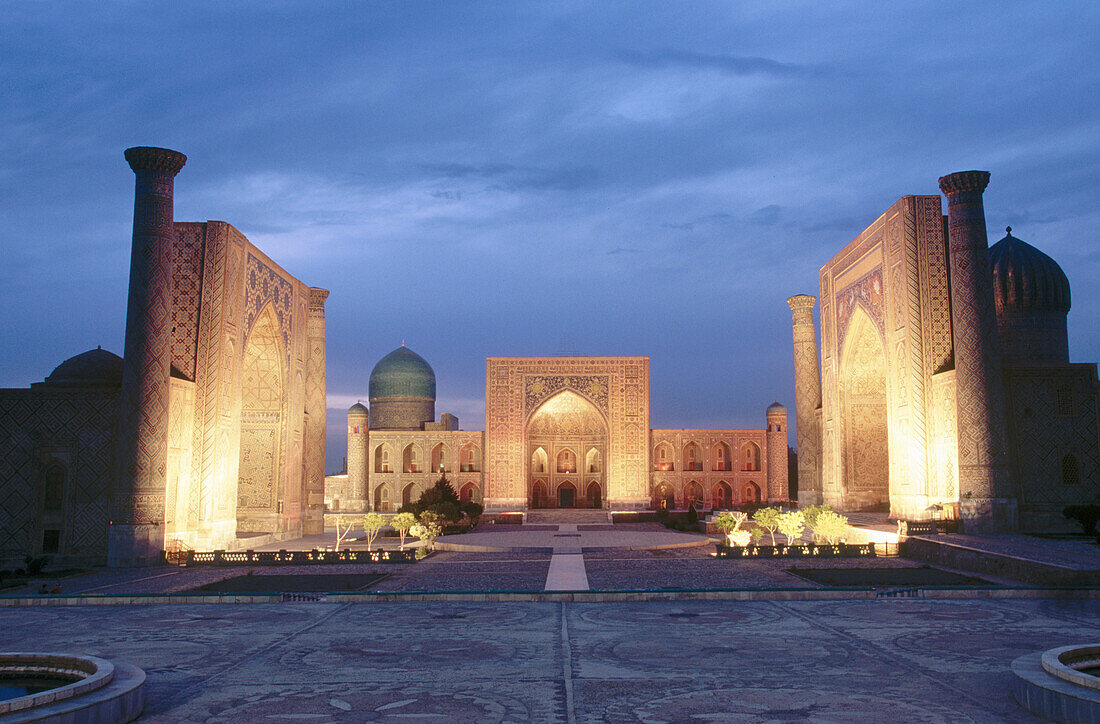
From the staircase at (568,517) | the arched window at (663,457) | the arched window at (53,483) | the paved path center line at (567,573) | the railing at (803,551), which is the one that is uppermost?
the arched window at (663,457)

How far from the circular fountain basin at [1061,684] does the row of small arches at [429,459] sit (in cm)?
2509

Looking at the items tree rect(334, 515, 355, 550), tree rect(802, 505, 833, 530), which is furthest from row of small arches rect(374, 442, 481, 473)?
tree rect(802, 505, 833, 530)

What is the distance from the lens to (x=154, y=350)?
36.3 ft

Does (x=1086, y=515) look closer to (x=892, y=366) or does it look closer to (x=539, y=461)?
(x=892, y=366)

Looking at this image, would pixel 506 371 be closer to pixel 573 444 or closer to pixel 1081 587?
pixel 573 444

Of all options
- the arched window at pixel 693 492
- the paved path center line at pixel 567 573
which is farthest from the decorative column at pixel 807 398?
the paved path center line at pixel 567 573

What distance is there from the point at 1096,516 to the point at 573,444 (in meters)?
18.0

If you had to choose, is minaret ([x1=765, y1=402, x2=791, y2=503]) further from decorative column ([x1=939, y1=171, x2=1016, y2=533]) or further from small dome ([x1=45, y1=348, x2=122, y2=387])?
small dome ([x1=45, y1=348, x2=122, y2=387])

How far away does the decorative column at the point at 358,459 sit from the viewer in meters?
28.1

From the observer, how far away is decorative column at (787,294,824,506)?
20328 millimetres

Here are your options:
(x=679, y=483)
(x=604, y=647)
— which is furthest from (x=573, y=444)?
(x=604, y=647)

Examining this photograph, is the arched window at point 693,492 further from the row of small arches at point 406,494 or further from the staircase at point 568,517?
the row of small arches at point 406,494

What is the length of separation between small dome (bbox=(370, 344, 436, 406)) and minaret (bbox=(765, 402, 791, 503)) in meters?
12.5

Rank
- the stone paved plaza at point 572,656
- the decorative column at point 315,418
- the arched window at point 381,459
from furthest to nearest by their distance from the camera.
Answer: the arched window at point 381,459 < the decorative column at point 315,418 < the stone paved plaza at point 572,656
